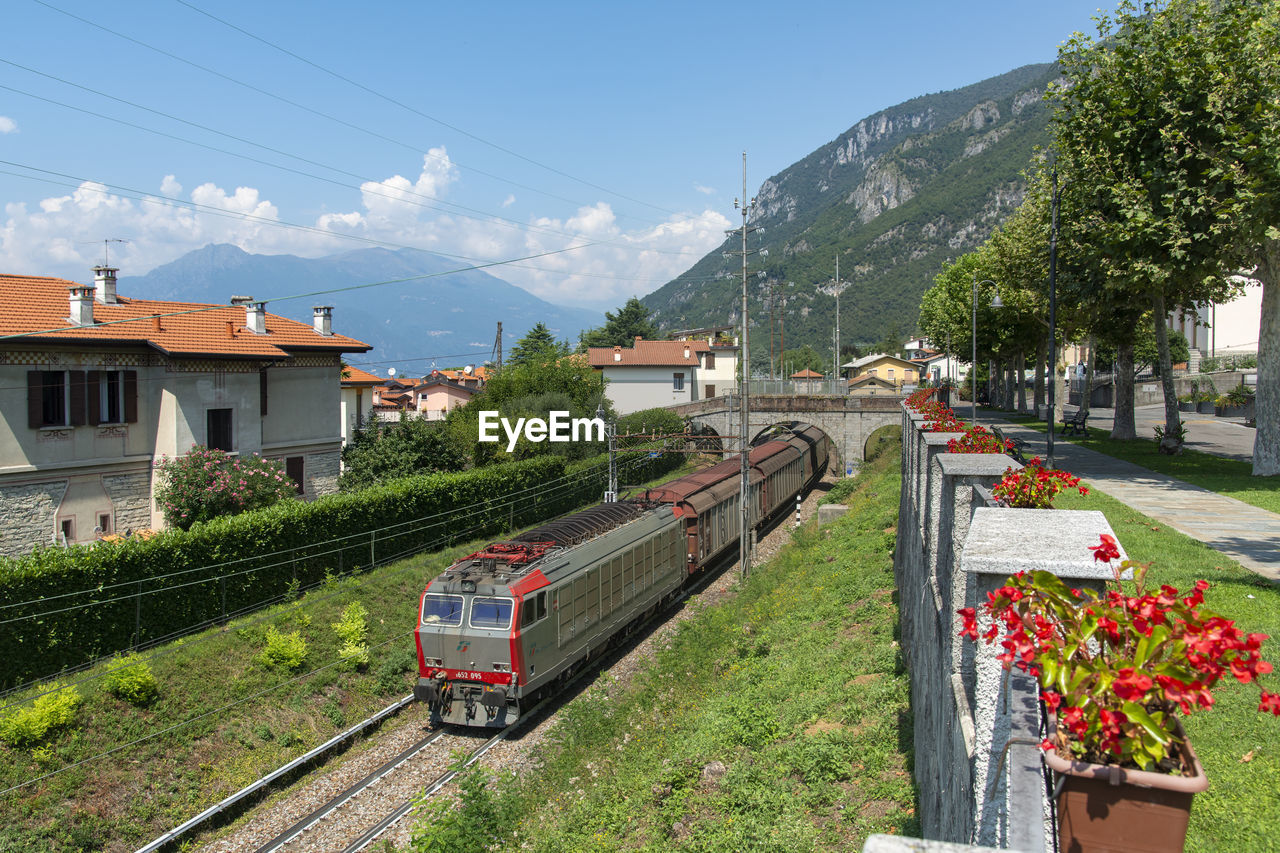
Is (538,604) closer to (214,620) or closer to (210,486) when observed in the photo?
(214,620)

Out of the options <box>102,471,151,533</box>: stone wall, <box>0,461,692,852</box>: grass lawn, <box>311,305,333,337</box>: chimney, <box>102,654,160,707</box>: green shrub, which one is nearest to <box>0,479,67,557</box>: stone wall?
<box>102,471,151,533</box>: stone wall

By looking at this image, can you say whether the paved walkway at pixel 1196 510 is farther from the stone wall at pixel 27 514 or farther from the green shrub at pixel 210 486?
the stone wall at pixel 27 514

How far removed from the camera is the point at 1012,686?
3.45 m

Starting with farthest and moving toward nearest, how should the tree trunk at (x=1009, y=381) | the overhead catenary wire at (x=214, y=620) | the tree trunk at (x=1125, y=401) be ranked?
the tree trunk at (x=1009, y=381)
the tree trunk at (x=1125, y=401)
the overhead catenary wire at (x=214, y=620)

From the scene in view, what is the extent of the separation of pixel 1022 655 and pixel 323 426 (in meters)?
31.2

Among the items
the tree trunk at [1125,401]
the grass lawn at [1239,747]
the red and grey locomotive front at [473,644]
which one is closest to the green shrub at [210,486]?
the red and grey locomotive front at [473,644]

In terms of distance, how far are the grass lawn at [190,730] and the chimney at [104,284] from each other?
12.4 meters

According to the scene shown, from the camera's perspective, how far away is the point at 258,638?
1892 centimetres

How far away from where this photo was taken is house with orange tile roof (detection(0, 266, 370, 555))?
2141 centimetres

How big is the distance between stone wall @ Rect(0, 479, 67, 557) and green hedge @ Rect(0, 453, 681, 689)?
2.45 feet

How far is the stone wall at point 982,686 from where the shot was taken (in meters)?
3.15

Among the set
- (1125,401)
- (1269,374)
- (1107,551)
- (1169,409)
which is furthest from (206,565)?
(1125,401)

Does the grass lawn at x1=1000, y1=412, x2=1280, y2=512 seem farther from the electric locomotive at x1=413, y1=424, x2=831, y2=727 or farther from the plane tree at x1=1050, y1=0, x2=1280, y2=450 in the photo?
the electric locomotive at x1=413, y1=424, x2=831, y2=727

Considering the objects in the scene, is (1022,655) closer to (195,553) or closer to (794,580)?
(794,580)
